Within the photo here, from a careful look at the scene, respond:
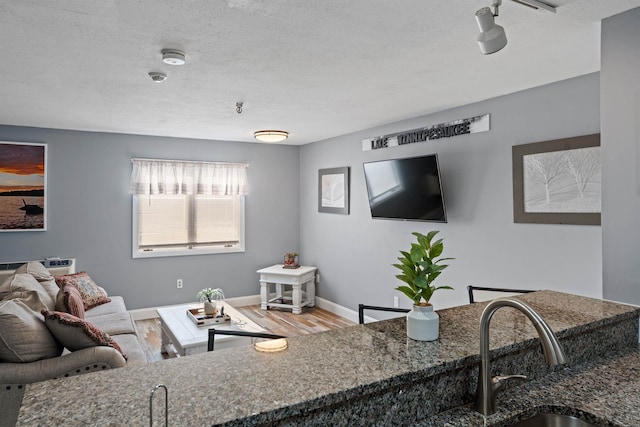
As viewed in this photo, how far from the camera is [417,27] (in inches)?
84.6

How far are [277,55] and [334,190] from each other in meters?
3.27

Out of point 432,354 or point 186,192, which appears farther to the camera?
point 186,192

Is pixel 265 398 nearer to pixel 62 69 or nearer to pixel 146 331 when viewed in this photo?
pixel 62 69

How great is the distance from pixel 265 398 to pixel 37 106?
396 centimetres

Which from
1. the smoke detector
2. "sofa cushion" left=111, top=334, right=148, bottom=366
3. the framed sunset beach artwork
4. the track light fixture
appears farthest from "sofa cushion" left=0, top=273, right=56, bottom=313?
the track light fixture

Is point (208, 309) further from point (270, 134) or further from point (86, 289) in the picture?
point (270, 134)

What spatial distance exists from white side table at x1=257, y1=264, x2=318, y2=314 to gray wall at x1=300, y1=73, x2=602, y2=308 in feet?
1.98

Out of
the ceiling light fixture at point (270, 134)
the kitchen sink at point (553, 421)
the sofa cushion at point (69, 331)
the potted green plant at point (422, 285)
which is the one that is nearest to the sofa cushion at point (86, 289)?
the sofa cushion at point (69, 331)

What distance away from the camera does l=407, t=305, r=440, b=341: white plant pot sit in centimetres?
143

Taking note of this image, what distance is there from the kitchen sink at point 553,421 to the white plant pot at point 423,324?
0.36 m

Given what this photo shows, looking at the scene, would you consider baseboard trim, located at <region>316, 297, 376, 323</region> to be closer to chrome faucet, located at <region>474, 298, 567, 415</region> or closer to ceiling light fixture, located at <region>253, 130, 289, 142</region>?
ceiling light fixture, located at <region>253, 130, 289, 142</region>

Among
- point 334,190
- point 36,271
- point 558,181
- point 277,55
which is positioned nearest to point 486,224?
point 558,181

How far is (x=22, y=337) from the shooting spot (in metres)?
2.17

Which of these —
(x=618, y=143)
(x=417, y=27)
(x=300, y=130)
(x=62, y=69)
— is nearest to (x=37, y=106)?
(x=62, y=69)
